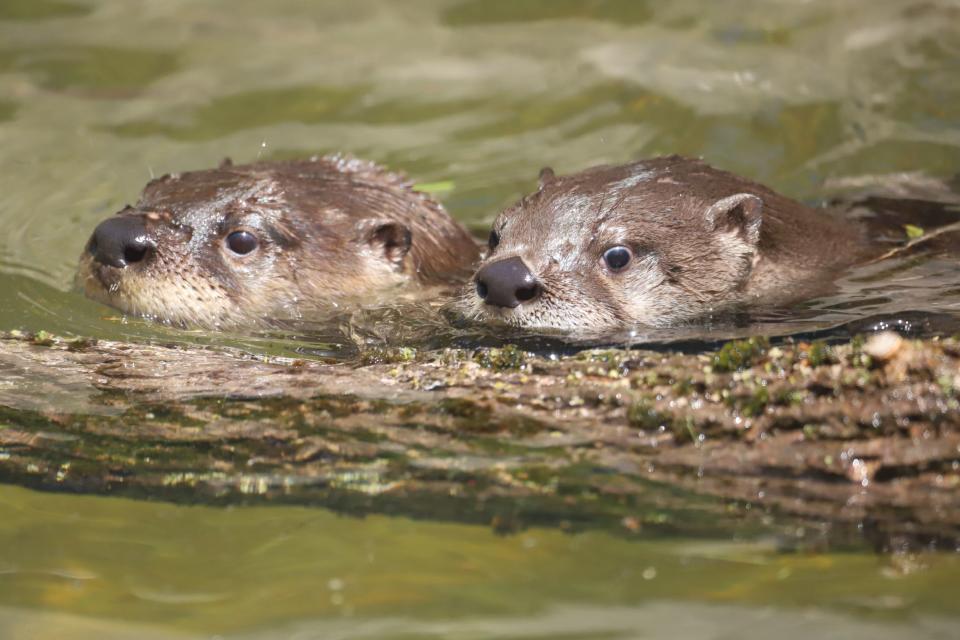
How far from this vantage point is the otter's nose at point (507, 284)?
4.32 meters

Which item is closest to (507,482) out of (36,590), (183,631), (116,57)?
(183,631)

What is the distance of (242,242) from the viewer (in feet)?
16.4

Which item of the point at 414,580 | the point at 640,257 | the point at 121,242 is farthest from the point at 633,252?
the point at 121,242

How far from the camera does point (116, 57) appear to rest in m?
8.25

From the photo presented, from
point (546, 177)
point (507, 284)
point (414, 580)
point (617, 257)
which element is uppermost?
point (546, 177)

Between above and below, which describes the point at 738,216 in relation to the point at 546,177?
below

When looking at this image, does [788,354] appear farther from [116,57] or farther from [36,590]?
[116,57]

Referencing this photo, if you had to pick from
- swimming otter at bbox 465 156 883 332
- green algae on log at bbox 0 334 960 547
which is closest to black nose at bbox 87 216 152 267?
green algae on log at bbox 0 334 960 547

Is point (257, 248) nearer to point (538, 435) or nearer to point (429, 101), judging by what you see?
point (538, 435)

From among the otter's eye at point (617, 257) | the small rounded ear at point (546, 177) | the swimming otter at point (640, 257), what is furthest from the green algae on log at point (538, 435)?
the small rounded ear at point (546, 177)

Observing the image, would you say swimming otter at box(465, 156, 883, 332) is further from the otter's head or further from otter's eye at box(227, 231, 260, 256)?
otter's eye at box(227, 231, 260, 256)

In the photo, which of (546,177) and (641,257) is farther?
(546,177)

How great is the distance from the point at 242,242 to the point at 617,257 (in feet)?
5.13

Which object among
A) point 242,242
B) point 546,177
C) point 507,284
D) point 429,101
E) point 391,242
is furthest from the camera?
point 429,101
